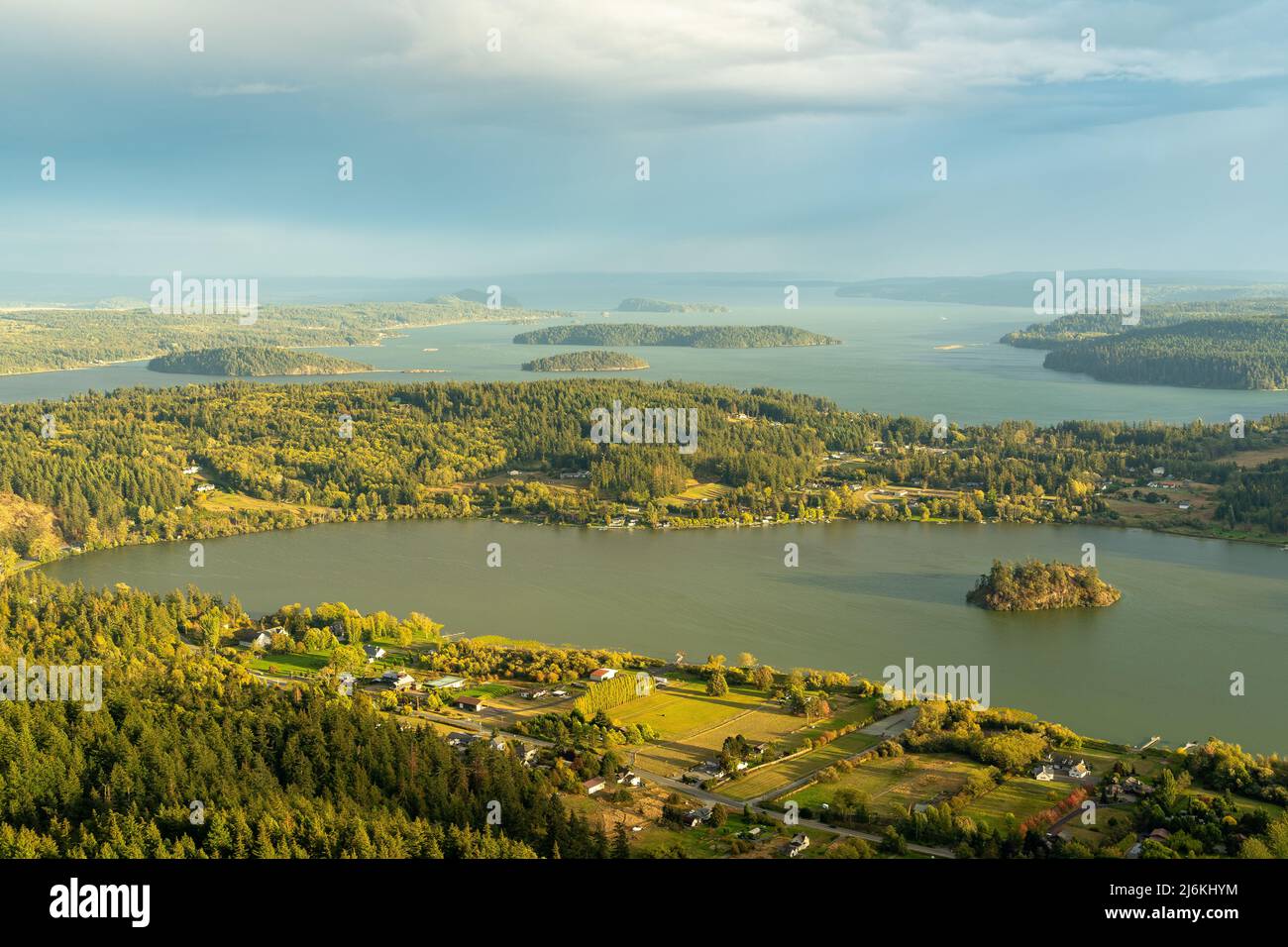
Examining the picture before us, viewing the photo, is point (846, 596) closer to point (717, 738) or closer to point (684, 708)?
point (684, 708)

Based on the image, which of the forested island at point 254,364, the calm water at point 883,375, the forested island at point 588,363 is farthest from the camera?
the forested island at point 588,363

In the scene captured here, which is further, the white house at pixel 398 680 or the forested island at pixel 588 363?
the forested island at pixel 588 363

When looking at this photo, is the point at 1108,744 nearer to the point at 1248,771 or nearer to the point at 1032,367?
the point at 1248,771

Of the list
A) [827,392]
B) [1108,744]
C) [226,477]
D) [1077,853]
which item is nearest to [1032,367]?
[827,392]

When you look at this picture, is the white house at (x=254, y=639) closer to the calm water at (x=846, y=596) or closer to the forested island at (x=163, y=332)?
the calm water at (x=846, y=596)

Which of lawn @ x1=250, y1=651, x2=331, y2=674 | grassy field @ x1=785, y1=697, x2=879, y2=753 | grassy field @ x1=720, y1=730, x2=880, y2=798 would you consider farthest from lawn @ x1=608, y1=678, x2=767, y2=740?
lawn @ x1=250, y1=651, x2=331, y2=674

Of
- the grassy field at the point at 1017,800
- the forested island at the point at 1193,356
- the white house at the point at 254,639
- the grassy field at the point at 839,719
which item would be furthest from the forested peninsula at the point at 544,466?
the forested island at the point at 1193,356

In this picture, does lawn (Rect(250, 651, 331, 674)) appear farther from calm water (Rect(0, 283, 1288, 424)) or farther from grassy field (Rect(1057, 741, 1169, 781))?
calm water (Rect(0, 283, 1288, 424))
